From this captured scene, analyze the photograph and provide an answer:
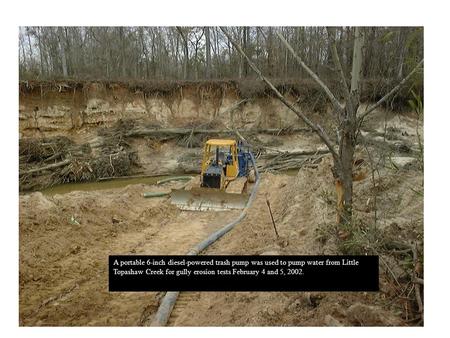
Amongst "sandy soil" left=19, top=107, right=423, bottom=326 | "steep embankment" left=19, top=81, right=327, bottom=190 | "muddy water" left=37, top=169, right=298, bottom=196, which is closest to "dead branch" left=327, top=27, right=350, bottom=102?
"sandy soil" left=19, top=107, right=423, bottom=326

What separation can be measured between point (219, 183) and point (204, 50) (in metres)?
2.77

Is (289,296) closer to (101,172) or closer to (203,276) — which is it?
(203,276)

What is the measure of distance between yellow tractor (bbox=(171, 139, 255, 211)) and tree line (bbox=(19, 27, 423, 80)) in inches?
81.7

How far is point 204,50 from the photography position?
21.4 feet

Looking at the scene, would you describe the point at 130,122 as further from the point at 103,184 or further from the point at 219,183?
the point at 219,183

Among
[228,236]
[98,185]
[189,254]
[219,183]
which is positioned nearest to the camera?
[189,254]

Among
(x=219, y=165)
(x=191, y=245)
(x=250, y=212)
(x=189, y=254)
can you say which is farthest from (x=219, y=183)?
(x=189, y=254)

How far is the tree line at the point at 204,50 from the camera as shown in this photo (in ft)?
10.7

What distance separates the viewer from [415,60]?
9.50ft

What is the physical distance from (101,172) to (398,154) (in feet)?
30.4

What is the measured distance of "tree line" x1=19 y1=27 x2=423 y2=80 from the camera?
3260 mm

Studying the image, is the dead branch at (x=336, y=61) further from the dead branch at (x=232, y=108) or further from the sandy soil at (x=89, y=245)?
the dead branch at (x=232, y=108)

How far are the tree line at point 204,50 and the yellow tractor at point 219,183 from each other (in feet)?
6.80

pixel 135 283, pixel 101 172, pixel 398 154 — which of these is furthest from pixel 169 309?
pixel 101 172
